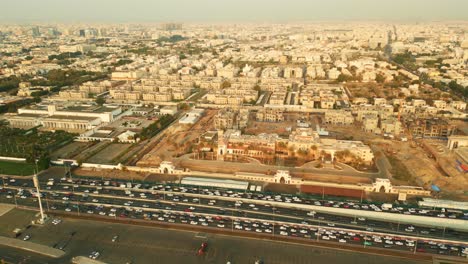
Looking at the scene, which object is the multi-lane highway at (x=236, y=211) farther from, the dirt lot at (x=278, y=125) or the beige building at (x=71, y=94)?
the beige building at (x=71, y=94)

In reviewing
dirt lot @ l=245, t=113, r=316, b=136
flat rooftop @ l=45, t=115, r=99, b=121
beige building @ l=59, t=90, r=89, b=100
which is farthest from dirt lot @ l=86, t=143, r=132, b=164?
beige building @ l=59, t=90, r=89, b=100

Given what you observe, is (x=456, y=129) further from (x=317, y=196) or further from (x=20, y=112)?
(x=20, y=112)

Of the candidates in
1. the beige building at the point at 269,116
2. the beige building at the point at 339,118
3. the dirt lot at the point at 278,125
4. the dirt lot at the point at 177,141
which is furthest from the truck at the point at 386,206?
the beige building at the point at 269,116

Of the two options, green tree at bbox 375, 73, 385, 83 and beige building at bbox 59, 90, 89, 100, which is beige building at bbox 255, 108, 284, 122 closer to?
beige building at bbox 59, 90, 89, 100

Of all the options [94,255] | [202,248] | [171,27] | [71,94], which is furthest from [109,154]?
[171,27]

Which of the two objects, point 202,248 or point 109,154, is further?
point 109,154

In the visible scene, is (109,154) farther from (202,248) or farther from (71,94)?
(71,94)

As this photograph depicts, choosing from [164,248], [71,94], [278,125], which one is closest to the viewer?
[164,248]
